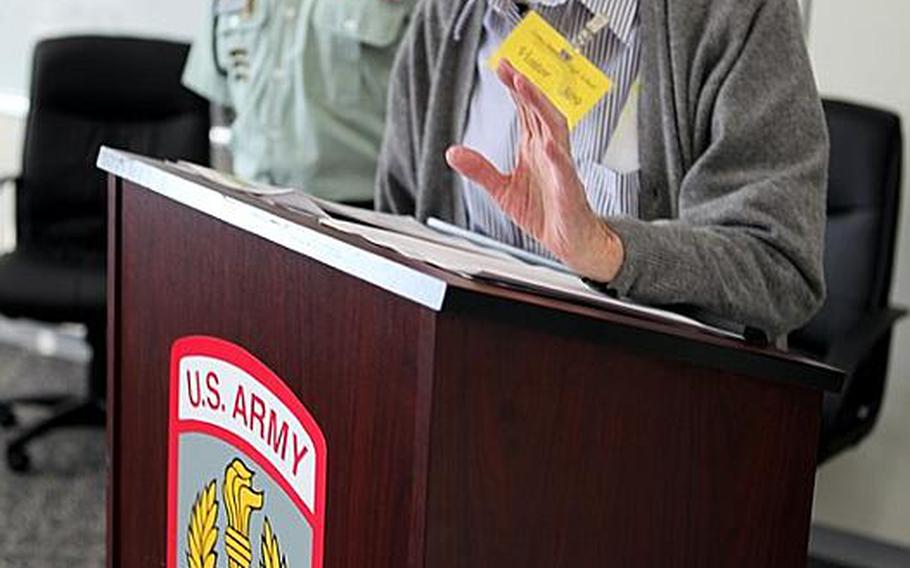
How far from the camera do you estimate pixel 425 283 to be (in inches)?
36.1

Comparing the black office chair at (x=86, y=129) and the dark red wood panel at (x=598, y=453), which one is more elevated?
the dark red wood panel at (x=598, y=453)

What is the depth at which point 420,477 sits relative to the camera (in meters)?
0.94

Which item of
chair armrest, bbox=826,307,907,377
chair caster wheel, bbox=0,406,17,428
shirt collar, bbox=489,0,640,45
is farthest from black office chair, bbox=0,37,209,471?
shirt collar, bbox=489,0,640,45

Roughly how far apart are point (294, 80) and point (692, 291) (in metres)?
1.73

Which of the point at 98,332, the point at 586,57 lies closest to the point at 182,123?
the point at 98,332

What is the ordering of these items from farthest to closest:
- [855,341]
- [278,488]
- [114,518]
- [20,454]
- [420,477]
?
[20,454] → [855,341] → [114,518] → [278,488] → [420,477]

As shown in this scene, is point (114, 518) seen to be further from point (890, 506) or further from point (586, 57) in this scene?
point (890, 506)

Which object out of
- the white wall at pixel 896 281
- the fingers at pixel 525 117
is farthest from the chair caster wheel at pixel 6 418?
the fingers at pixel 525 117

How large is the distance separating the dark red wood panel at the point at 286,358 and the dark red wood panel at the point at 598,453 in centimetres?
3

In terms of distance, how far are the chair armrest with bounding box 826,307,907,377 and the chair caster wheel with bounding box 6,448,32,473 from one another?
1.99m

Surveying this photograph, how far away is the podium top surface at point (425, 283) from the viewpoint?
0.94 meters

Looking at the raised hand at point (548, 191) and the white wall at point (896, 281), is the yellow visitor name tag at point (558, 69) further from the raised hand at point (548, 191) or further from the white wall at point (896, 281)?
the white wall at point (896, 281)

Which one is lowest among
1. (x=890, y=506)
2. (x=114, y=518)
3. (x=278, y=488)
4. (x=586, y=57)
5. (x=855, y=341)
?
(x=890, y=506)

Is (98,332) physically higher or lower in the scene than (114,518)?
lower
